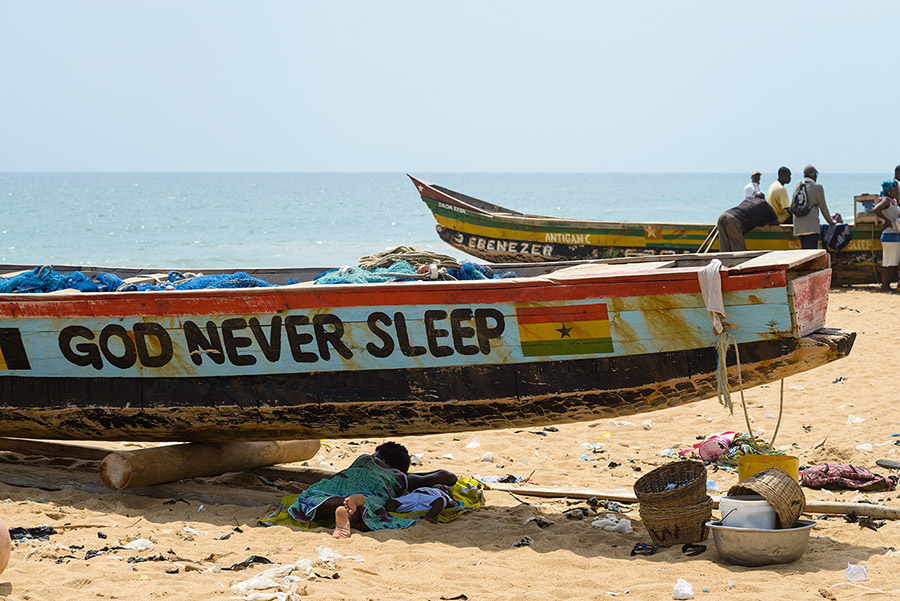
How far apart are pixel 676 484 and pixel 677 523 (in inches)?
10.6

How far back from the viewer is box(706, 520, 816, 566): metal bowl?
4.00 m

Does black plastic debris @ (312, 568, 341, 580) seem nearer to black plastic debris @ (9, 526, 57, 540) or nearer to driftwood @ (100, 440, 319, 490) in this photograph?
black plastic debris @ (9, 526, 57, 540)

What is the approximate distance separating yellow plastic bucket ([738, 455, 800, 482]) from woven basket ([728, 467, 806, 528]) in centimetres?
38

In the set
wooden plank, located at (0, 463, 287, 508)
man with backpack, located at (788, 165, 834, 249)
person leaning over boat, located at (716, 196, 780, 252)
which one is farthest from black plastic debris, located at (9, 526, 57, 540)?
man with backpack, located at (788, 165, 834, 249)

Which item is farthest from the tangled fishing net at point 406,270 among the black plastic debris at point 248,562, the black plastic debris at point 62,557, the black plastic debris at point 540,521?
the black plastic debris at point 62,557

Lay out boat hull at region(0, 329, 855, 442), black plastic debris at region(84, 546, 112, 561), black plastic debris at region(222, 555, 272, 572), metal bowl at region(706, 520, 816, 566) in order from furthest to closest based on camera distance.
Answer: boat hull at region(0, 329, 855, 442)
black plastic debris at region(84, 546, 112, 561)
black plastic debris at region(222, 555, 272, 572)
metal bowl at region(706, 520, 816, 566)

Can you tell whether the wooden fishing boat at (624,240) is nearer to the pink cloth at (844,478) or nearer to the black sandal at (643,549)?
the pink cloth at (844,478)

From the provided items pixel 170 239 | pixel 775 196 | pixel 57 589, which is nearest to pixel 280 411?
pixel 57 589

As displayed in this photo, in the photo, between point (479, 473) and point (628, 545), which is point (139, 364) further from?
point (628, 545)

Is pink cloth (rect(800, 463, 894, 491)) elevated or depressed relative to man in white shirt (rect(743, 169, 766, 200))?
depressed

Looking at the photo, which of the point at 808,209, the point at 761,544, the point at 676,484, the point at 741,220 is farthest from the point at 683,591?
the point at 808,209

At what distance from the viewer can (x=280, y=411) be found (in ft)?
16.9

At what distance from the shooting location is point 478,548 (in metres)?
4.51

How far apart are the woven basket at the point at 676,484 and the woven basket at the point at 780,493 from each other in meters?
0.21
